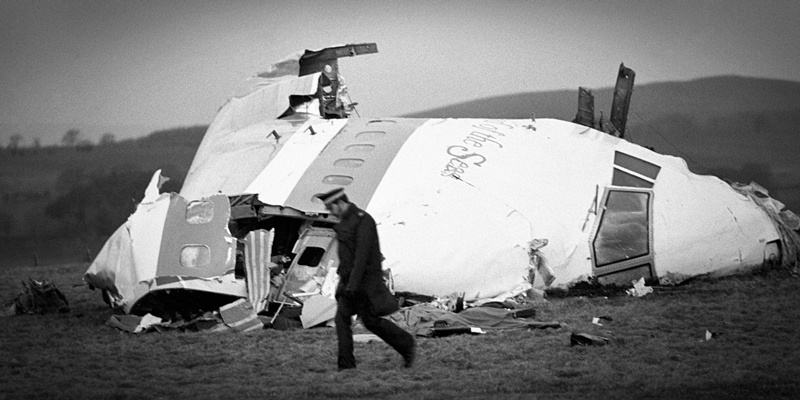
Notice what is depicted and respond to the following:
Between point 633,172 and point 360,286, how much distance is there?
23.4 ft

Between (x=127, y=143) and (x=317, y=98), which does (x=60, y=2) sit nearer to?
(x=127, y=143)

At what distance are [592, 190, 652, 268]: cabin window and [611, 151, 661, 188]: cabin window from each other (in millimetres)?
457

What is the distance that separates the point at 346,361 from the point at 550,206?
5672mm

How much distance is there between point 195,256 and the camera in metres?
15.3

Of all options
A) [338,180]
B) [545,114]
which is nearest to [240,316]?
[338,180]

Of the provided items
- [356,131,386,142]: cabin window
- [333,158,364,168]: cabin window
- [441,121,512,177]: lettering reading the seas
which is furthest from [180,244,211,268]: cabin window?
[441,121,512,177]: lettering reading the seas

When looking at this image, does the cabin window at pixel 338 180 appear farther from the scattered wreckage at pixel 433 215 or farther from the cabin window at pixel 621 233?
the cabin window at pixel 621 233

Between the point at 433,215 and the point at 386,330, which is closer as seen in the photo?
the point at 386,330

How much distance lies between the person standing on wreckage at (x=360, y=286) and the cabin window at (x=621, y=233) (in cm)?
546

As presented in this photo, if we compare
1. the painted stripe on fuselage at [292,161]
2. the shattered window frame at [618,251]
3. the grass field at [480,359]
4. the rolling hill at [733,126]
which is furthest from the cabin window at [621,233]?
the rolling hill at [733,126]

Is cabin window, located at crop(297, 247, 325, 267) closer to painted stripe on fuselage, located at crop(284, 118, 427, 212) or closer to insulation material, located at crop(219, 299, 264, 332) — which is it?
painted stripe on fuselage, located at crop(284, 118, 427, 212)

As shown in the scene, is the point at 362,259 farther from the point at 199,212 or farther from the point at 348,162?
the point at 348,162

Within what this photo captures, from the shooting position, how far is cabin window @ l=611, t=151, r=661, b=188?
17.4 meters

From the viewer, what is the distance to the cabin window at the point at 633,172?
57.0 ft
